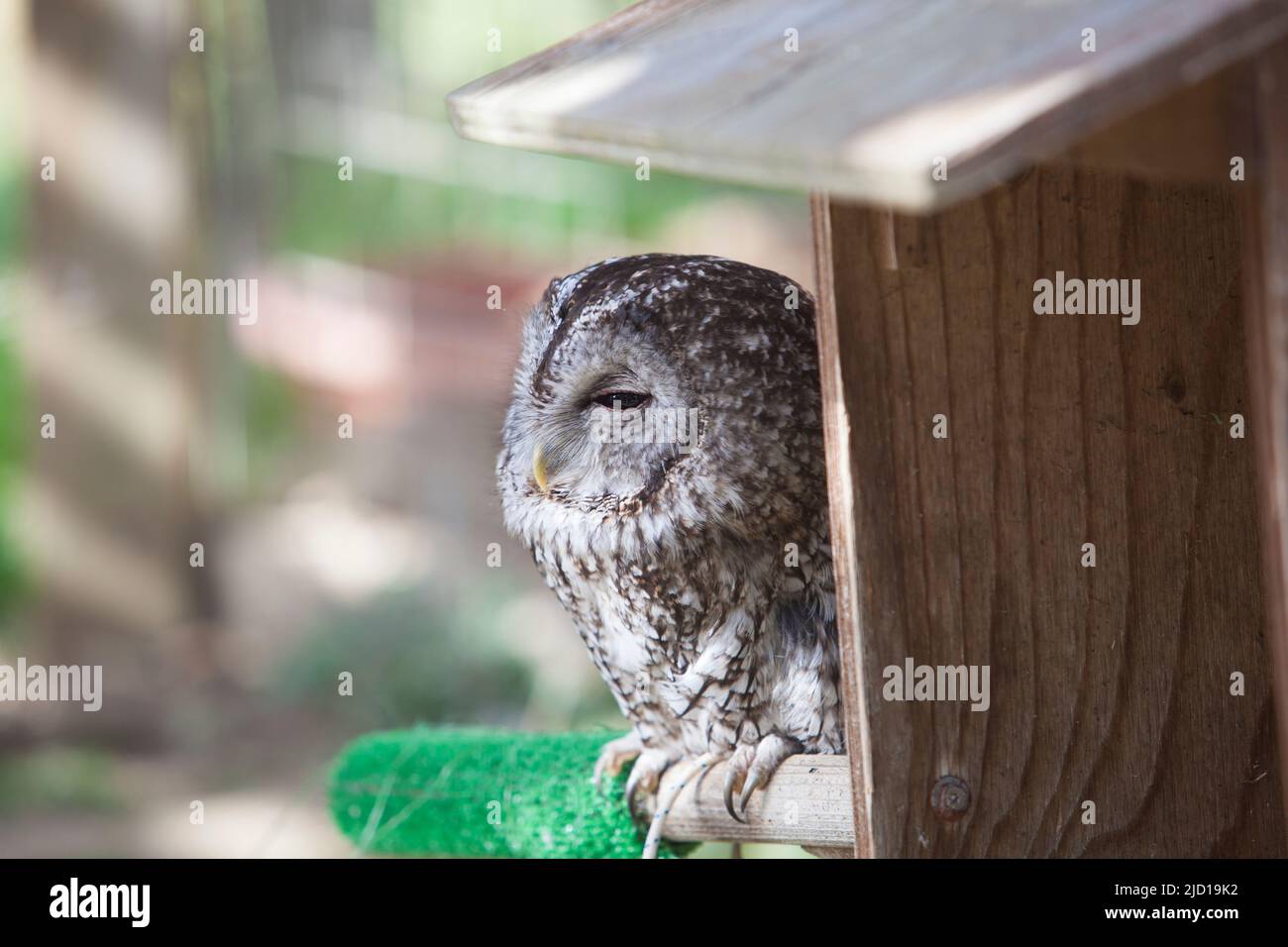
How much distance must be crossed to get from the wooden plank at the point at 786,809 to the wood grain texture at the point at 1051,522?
0.25 m

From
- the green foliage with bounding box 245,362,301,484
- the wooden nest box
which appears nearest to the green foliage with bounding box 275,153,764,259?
the green foliage with bounding box 245,362,301,484

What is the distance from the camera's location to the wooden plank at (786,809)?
1.88 metres

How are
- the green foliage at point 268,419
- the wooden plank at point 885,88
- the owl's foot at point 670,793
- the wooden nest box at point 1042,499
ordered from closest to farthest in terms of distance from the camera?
the wooden plank at point 885,88, the wooden nest box at point 1042,499, the owl's foot at point 670,793, the green foliage at point 268,419

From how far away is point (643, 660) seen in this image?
7.32 ft

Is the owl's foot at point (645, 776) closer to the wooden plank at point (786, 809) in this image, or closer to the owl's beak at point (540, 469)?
the wooden plank at point (786, 809)

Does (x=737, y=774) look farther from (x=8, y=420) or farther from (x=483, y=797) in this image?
(x=8, y=420)

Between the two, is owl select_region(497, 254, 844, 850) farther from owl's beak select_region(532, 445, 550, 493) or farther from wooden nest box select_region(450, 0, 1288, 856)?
wooden nest box select_region(450, 0, 1288, 856)

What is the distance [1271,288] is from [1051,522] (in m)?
0.63

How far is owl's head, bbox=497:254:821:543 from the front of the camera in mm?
2020

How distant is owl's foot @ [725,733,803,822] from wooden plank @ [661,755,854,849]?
2cm

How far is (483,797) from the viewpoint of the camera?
2.32 metres

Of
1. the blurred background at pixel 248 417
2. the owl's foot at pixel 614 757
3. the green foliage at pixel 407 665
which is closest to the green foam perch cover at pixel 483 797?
the owl's foot at pixel 614 757

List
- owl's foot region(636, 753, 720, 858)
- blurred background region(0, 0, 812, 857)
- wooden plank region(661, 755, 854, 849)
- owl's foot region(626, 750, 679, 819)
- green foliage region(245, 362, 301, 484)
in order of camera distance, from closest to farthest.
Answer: wooden plank region(661, 755, 854, 849)
owl's foot region(636, 753, 720, 858)
owl's foot region(626, 750, 679, 819)
blurred background region(0, 0, 812, 857)
green foliage region(245, 362, 301, 484)
